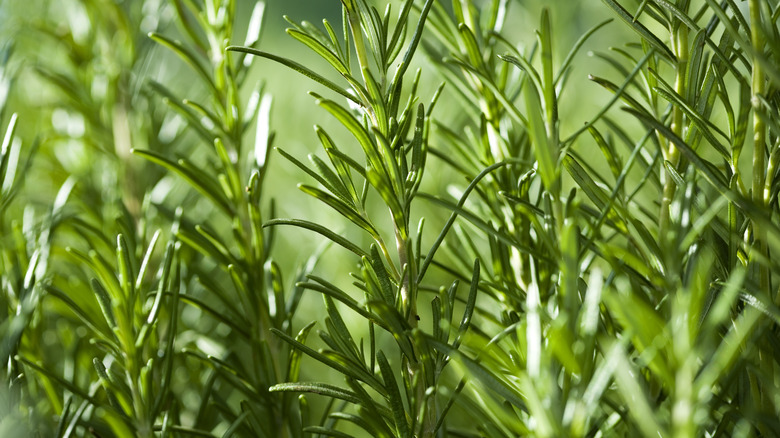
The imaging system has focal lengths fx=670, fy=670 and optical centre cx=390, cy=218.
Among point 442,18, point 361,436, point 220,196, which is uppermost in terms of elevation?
point 442,18

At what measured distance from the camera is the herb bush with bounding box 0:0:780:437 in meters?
0.18

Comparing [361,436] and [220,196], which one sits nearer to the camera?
[220,196]

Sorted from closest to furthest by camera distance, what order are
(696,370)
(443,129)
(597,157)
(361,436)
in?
(696,370) → (443,129) → (361,436) → (597,157)

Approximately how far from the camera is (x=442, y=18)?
1.08 ft

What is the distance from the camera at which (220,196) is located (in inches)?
13.0

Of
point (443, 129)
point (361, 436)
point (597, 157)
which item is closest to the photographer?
point (443, 129)

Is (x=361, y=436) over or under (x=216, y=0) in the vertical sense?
under

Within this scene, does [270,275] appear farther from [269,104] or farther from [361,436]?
[361,436]

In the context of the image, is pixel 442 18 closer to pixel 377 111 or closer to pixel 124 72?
pixel 377 111

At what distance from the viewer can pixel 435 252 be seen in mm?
272

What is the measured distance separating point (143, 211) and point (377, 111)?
0.21 m

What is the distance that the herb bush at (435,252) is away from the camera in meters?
0.18

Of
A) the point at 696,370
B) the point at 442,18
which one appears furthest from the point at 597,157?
the point at 696,370

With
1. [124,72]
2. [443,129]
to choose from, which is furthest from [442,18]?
[124,72]
